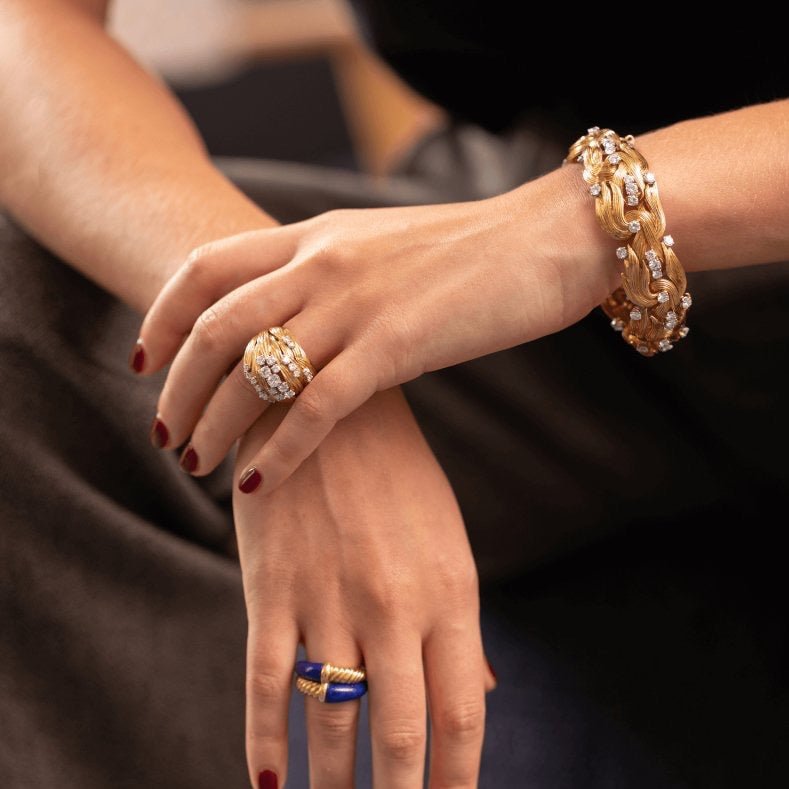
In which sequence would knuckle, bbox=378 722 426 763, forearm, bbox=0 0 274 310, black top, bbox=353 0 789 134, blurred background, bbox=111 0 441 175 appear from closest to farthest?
knuckle, bbox=378 722 426 763, forearm, bbox=0 0 274 310, black top, bbox=353 0 789 134, blurred background, bbox=111 0 441 175

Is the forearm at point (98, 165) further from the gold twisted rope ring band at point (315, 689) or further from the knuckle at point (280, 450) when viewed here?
the gold twisted rope ring band at point (315, 689)

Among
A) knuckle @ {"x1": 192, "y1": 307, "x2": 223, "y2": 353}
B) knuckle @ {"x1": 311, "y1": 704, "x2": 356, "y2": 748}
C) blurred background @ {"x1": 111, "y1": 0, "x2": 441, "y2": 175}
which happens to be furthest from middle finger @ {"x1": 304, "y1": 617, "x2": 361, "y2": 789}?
blurred background @ {"x1": 111, "y1": 0, "x2": 441, "y2": 175}

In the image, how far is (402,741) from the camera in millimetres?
611

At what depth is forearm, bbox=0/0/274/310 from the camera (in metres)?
0.76

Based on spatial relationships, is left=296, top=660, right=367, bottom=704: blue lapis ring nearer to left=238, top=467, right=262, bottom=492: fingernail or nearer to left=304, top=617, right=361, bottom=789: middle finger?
left=304, top=617, right=361, bottom=789: middle finger

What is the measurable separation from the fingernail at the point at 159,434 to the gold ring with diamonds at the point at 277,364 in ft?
0.38

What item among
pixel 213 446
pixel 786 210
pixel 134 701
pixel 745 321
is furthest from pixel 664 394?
pixel 134 701

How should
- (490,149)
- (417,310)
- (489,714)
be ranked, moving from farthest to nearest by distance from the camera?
(490,149) < (489,714) < (417,310)

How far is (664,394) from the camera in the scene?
85 cm

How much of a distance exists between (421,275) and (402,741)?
31cm

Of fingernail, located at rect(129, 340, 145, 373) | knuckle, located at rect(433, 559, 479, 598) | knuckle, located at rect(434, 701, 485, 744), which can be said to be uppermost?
fingernail, located at rect(129, 340, 145, 373)

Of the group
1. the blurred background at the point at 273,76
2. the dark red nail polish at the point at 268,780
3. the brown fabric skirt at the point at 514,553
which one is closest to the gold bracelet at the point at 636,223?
the brown fabric skirt at the point at 514,553

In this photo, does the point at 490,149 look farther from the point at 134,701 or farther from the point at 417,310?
the point at 134,701

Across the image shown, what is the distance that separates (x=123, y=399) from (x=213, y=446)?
13 centimetres
